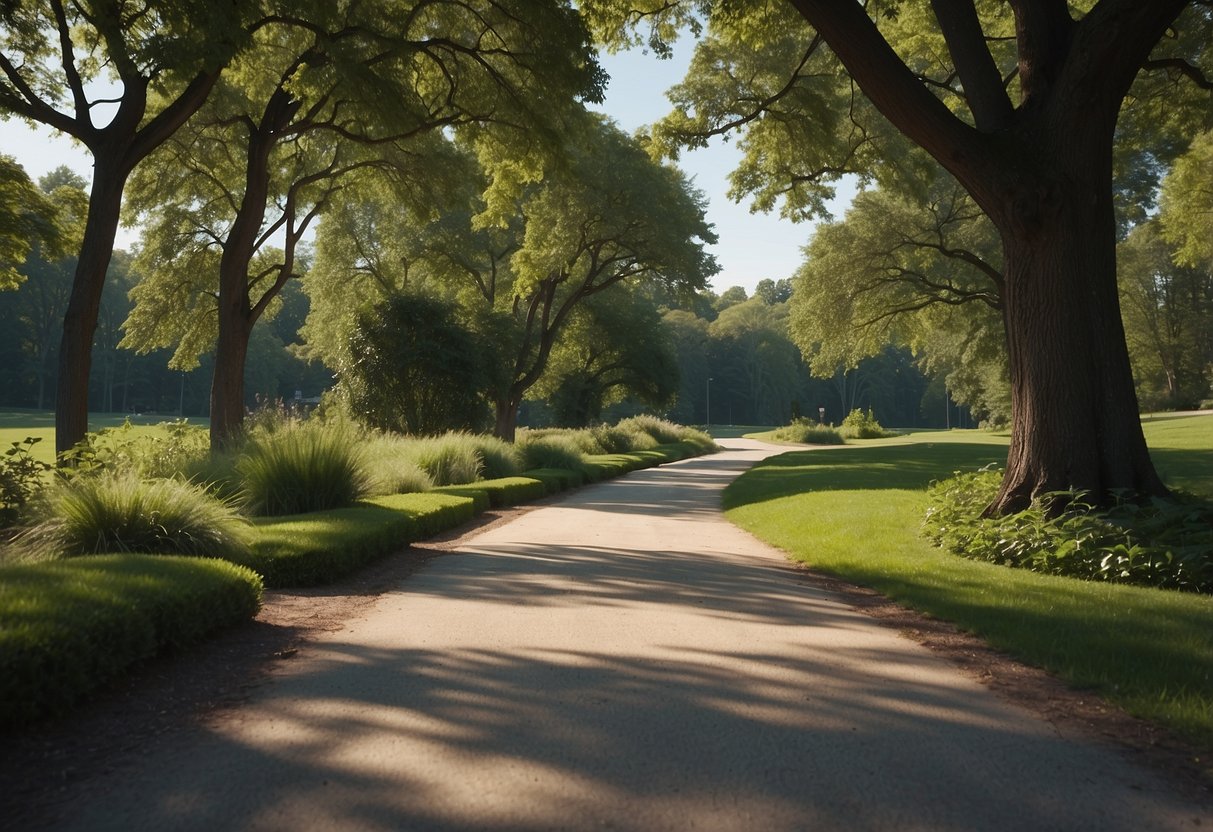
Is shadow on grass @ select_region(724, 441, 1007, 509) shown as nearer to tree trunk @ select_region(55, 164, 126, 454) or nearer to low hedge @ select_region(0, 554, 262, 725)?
tree trunk @ select_region(55, 164, 126, 454)

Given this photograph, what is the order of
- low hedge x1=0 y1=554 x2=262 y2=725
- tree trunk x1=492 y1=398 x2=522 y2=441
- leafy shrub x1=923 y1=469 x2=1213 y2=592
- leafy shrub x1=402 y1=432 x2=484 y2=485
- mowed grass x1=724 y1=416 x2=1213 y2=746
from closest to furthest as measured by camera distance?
1. low hedge x1=0 y1=554 x2=262 y2=725
2. mowed grass x1=724 y1=416 x2=1213 y2=746
3. leafy shrub x1=923 y1=469 x2=1213 y2=592
4. leafy shrub x1=402 y1=432 x2=484 y2=485
5. tree trunk x1=492 y1=398 x2=522 y2=441

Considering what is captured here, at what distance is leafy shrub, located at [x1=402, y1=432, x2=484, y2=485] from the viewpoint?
19.1 m

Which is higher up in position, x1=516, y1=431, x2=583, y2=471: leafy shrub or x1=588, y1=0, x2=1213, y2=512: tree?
x1=588, y1=0, x2=1213, y2=512: tree

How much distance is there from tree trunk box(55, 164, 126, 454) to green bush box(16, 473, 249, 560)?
23.6ft

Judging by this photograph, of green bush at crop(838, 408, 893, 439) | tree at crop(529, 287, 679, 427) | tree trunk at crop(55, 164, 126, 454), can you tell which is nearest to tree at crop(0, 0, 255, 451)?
tree trunk at crop(55, 164, 126, 454)

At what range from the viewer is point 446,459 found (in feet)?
64.6

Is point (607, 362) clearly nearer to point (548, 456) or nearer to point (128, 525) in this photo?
point (548, 456)

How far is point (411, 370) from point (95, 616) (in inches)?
909

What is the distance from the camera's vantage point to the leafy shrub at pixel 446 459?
19078 millimetres

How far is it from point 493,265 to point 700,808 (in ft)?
119

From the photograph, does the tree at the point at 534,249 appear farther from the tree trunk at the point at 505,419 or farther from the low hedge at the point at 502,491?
the low hedge at the point at 502,491

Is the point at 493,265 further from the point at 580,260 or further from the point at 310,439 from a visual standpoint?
the point at 310,439

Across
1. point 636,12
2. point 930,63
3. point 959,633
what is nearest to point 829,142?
point 636,12

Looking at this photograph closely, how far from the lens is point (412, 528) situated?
1142 cm
